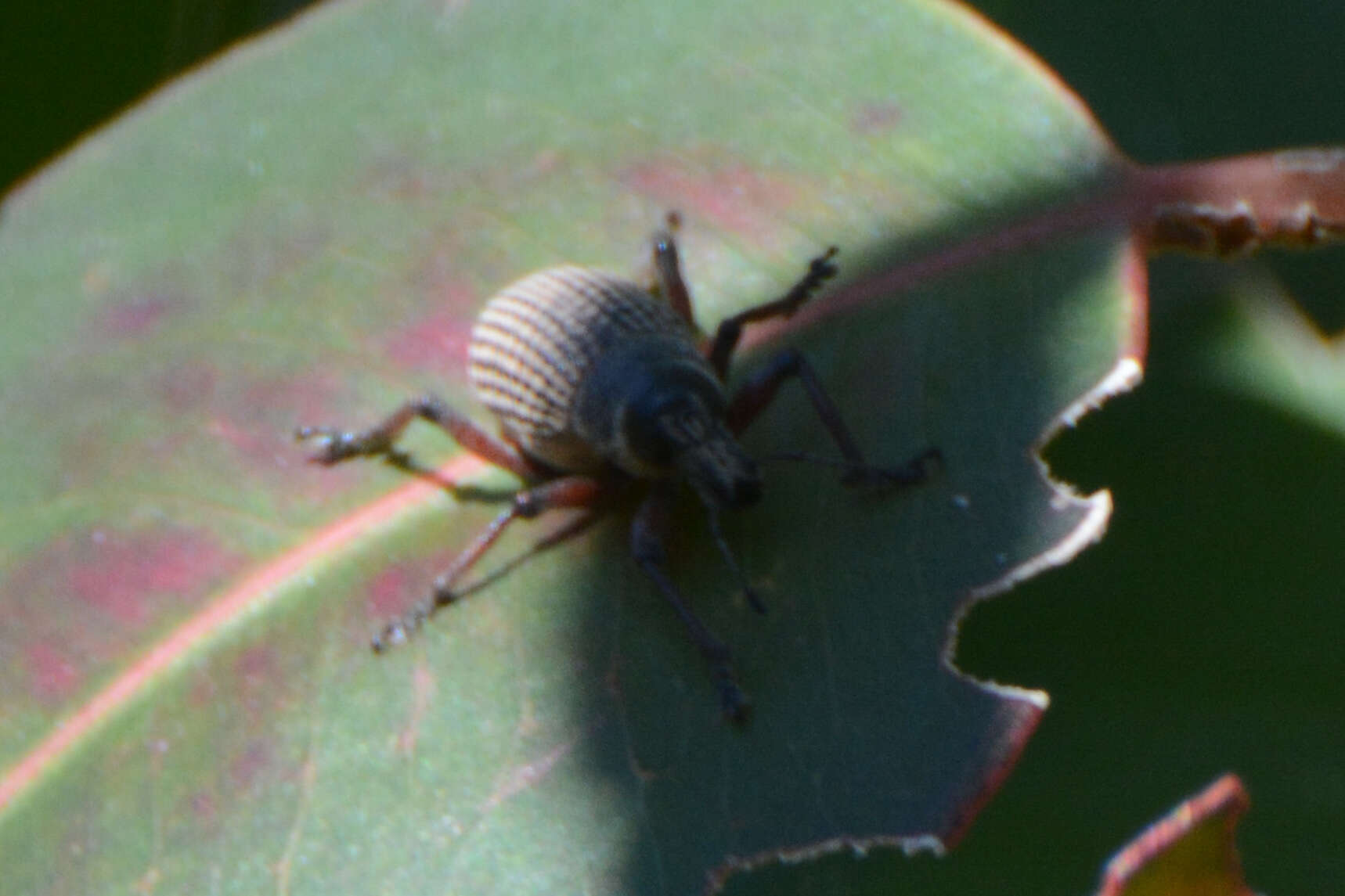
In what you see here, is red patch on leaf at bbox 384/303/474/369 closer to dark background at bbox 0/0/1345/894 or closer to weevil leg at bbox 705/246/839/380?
weevil leg at bbox 705/246/839/380

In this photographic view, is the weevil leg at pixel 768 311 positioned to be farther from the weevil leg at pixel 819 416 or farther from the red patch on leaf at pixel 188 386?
the red patch on leaf at pixel 188 386

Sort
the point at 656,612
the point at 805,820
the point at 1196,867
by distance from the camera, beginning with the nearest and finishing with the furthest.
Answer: the point at 1196,867 → the point at 805,820 → the point at 656,612

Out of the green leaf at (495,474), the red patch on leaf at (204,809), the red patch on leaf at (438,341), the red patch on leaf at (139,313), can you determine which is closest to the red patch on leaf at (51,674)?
the green leaf at (495,474)

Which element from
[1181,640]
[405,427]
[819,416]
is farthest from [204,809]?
[1181,640]

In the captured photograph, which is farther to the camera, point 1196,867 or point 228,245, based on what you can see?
point 228,245

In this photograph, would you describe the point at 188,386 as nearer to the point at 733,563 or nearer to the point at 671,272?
the point at 671,272

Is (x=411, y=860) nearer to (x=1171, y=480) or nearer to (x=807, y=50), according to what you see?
(x=1171, y=480)

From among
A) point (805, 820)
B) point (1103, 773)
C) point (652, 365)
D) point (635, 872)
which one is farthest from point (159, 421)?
point (1103, 773)

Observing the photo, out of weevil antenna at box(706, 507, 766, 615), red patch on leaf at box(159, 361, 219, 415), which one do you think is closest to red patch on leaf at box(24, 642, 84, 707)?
red patch on leaf at box(159, 361, 219, 415)
